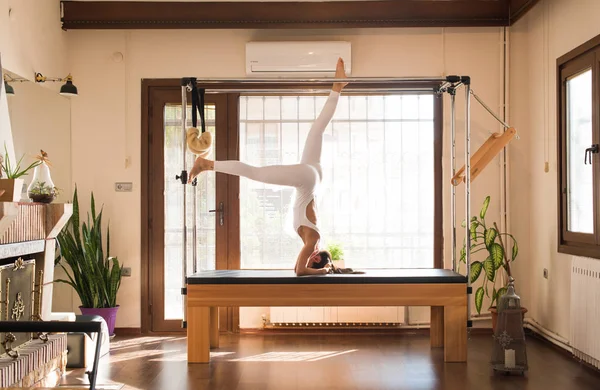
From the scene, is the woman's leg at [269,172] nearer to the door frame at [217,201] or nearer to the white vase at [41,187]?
the white vase at [41,187]

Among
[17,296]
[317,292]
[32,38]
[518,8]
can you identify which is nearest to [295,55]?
[518,8]

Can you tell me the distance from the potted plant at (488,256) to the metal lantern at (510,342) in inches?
26.9

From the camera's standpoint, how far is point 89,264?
5160 mm

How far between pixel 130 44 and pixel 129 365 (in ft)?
8.77

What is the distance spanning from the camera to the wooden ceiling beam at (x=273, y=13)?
528 cm

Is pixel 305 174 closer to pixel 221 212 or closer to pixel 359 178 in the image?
pixel 359 178

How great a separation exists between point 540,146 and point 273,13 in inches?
92.9

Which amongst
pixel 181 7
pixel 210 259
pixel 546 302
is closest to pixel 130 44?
pixel 181 7

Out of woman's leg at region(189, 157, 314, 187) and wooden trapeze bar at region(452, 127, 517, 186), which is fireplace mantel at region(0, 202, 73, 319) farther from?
wooden trapeze bar at region(452, 127, 517, 186)

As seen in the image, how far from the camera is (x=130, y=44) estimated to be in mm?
5582

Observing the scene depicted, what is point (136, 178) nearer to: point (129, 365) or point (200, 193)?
point (200, 193)

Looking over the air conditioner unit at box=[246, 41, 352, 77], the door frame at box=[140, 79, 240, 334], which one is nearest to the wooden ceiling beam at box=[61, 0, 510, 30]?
the air conditioner unit at box=[246, 41, 352, 77]

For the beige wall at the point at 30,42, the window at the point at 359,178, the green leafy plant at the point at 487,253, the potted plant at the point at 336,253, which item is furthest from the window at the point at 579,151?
the beige wall at the point at 30,42

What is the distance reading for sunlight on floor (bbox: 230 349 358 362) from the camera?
14.9 feet
